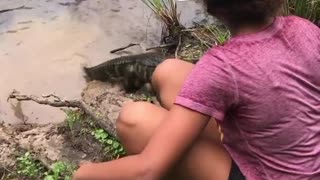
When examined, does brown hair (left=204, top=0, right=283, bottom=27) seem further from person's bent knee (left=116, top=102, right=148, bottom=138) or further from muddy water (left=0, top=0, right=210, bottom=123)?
muddy water (left=0, top=0, right=210, bottom=123)

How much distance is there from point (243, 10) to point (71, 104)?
159 cm

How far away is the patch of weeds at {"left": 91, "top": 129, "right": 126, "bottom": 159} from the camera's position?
3051mm

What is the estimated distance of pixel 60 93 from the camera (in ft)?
12.1

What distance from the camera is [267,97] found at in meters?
1.90

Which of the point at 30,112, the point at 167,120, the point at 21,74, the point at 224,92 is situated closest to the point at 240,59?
the point at 224,92

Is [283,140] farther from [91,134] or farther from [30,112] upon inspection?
[30,112]

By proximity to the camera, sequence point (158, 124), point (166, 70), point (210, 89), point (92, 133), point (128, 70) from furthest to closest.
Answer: point (128, 70)
point (92, 133)
point (166, 70)
point (158, 124)
point (210, 89)

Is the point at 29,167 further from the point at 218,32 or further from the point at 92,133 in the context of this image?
the point at 218,32

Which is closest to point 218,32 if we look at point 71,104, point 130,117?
point 71,104

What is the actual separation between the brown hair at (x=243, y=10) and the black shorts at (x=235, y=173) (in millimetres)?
432

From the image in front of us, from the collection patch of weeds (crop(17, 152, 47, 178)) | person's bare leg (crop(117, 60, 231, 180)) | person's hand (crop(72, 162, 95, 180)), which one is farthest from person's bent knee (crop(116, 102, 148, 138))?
patch of weeds (crop(17, 152, 47, 178))

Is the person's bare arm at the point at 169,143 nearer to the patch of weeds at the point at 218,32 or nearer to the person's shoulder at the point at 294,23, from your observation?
the person's shoulder at the point at 294,23

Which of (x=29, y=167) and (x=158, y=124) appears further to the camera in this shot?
(x=29, y=167)

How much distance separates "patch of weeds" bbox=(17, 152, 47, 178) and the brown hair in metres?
1.34
